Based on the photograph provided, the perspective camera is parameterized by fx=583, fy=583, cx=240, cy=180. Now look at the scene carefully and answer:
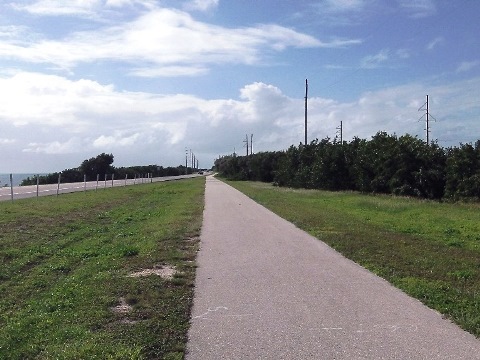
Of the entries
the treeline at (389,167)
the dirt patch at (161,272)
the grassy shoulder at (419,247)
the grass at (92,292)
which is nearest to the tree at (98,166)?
the treeline at (389,167)

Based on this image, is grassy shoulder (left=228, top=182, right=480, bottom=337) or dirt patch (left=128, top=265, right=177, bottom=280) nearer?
grassy shoulder (left=228, top=182, right=480, bottom=337)

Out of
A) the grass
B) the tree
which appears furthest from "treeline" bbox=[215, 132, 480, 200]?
the tree

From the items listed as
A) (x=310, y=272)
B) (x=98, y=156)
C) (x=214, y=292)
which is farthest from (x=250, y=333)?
(x=98, y=156)

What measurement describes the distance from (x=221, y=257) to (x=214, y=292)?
10.8 feet

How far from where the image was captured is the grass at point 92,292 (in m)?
5.78

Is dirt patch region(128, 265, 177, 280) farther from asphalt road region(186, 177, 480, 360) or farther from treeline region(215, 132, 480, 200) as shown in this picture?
treeline region(215, 132, 480, 200)

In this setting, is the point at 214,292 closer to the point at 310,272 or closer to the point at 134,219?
the point at 310,272

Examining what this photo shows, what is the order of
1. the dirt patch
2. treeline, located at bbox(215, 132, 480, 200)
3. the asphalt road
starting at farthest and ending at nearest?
treeline, located at bbox(215, 132, 480, 200) → the dirt patch → the asphalt road

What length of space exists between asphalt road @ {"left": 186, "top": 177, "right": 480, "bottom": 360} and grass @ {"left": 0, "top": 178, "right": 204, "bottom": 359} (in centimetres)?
37

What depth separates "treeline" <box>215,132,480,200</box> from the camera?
30.7 meters

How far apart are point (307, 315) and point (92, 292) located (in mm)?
3093

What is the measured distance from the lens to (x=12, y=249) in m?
12.4

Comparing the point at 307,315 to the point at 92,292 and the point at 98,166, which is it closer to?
the point at 92,292

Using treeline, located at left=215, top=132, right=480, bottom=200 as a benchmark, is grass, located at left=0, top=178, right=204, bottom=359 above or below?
below
